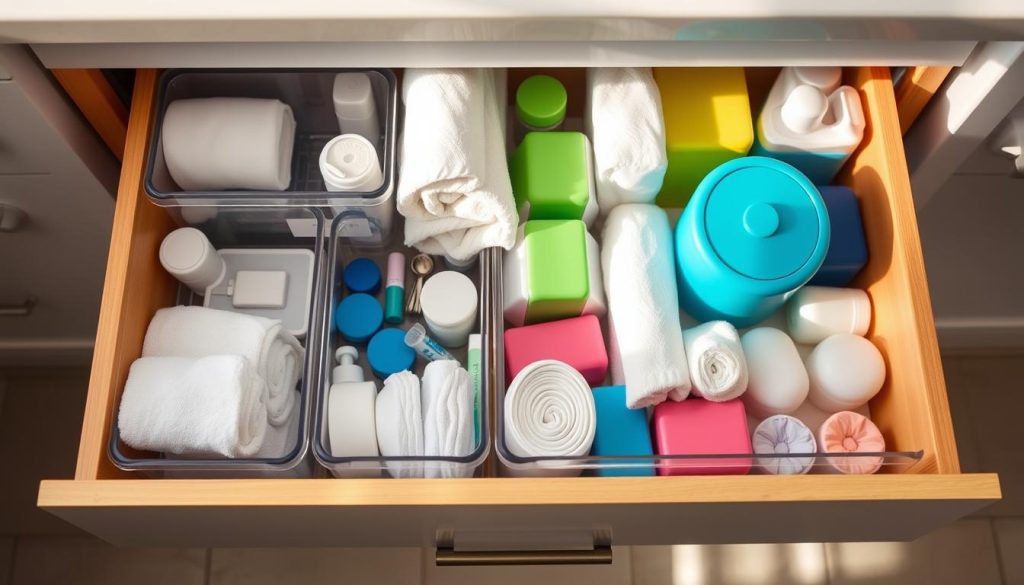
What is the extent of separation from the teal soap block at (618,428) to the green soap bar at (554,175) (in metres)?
0.19

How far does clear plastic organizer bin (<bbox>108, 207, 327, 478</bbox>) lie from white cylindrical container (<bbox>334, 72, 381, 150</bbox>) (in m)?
0.10

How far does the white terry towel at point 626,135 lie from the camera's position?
835 millimetres

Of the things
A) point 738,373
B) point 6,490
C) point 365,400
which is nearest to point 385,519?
point 365,400

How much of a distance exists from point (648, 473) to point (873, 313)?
0.29 meters

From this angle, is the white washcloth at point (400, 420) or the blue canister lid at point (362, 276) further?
the blue canister lid at point (362, 276)

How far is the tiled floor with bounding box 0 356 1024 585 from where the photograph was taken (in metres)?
1.30

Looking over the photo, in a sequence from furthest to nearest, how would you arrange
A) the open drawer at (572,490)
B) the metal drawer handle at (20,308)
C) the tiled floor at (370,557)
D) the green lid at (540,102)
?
1. the tiled floor at (370,557)
2. the metal drawer handle at (20,308)
3. the green lid at (540,102)
4. the open drawer at (572,490)

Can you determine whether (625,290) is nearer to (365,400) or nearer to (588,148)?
(588,148)

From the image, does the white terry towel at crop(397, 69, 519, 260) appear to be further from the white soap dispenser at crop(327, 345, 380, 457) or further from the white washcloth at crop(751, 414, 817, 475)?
the white washcloth at crop(751, 414, 817, 475)

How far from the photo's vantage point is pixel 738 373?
78 centimetres

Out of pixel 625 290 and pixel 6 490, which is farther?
pixel 6 490

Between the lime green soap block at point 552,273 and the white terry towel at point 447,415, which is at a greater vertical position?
the lime green soap block at point 552,273

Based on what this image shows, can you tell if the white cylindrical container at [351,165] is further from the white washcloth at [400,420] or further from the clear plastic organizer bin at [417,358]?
the white washcloth at [400,420]

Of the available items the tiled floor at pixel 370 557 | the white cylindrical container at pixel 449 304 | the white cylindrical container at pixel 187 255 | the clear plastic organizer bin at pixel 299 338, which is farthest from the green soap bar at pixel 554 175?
the tiled floor at pixel 370 557
